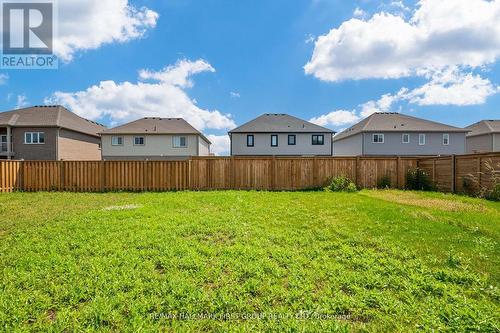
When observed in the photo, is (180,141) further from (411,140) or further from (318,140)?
(411,140)

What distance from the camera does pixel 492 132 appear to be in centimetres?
3134

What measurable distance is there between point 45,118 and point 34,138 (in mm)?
2149

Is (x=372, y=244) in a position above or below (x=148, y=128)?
below

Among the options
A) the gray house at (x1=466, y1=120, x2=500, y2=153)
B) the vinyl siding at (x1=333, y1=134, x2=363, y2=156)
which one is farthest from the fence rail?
the gray house at (x1=466, y1=120, x2=500, y2=153)

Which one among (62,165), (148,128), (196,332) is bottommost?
(196,332)

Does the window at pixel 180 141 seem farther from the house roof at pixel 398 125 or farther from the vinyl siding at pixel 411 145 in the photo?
the vinyl siding at pixel 411 145

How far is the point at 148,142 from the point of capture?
28.0 metres

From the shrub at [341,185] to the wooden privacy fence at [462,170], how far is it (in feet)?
12.8

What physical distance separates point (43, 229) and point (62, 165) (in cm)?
930

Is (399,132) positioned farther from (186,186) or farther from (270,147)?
(186,186)

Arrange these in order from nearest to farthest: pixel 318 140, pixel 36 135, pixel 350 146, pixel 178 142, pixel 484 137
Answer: pixel 36 135
pixel 178 142
pixel 318 140
pixel 484 137
pixel 350 146

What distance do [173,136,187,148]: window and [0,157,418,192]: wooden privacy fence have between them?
47.0 feet

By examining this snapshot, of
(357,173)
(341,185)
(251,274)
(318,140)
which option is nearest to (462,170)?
(357,173)

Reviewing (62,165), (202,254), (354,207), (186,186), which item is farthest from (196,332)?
(62,165)
